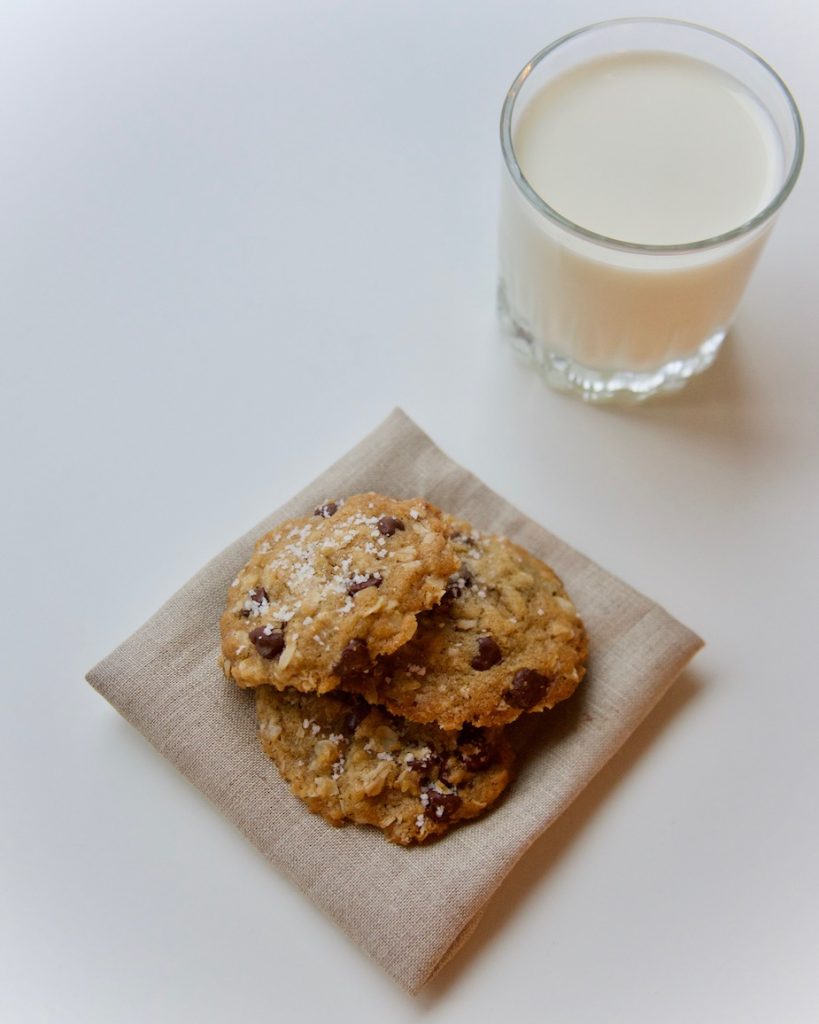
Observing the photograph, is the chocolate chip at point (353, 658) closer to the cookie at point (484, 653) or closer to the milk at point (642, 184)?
the cookie at point (484, 653)

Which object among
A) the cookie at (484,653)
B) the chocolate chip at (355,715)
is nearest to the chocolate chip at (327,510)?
the cookie at (484,653)

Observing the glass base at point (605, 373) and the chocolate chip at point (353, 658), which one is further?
the glass base at point (605, 373)

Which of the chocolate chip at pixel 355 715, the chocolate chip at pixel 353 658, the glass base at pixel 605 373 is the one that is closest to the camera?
the chocolate chip at pixel 353 658

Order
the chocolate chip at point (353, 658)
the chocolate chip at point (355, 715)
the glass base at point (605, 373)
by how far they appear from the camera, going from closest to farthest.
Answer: the chocolate chip at point (353, 658), the chocolate chip at point (355, 715), the glass base at point (605, 373)

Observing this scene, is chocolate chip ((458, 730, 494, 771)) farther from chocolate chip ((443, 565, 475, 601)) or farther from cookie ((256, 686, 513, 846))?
chocolate chip ((443, 565, 475, 601))

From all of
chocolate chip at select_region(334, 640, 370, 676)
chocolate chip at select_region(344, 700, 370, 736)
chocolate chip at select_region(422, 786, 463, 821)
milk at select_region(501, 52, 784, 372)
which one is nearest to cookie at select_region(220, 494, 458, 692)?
chocolate chip at select_region(334, 640, 370, 676)

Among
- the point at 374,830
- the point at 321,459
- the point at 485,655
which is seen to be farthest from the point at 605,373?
the point at 374,830

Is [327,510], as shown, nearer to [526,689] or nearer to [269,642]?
[269,642]
